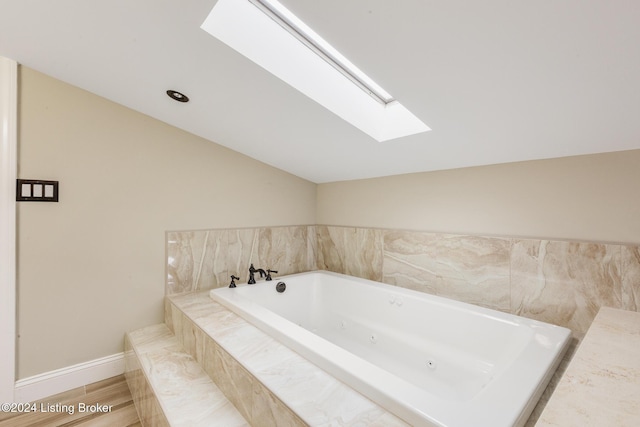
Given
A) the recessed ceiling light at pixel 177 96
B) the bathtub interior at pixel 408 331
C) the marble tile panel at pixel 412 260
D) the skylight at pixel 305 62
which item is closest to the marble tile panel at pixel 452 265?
the marble tile panel at pixel 412 260

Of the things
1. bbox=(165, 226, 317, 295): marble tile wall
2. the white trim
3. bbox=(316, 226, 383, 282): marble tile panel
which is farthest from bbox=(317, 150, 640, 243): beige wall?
the white trim

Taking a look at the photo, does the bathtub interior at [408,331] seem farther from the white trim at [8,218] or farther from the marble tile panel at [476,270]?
the white trim at [8,218]

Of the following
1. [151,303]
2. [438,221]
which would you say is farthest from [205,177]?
[438,221]

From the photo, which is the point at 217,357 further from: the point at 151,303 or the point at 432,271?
the point at 432,271

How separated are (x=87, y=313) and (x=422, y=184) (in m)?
2.60

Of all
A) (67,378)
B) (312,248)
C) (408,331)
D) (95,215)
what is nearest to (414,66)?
(408,331)

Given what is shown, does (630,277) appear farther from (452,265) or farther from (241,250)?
(241,250)

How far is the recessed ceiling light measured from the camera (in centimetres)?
168

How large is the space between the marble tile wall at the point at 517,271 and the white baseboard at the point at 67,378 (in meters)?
2.13

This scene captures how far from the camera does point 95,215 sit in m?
1.89

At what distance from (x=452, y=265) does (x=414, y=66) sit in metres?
1.46

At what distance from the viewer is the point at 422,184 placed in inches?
88.3

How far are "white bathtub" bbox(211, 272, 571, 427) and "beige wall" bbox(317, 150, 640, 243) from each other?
0.56 meters

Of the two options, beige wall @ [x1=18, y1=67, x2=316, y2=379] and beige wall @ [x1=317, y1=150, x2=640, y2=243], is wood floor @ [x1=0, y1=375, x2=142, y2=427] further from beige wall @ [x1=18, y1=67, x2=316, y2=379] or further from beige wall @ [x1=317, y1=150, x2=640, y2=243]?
beige wall @ [x1=317, y1=150, x2=640, y2=243]
